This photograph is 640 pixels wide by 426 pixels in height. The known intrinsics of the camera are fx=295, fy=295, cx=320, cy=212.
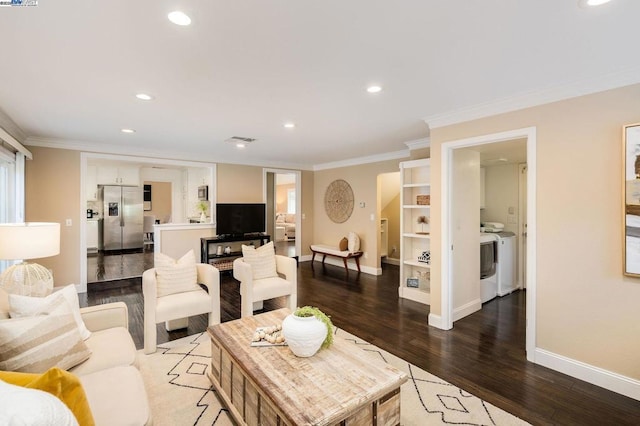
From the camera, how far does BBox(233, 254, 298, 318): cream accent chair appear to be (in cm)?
339

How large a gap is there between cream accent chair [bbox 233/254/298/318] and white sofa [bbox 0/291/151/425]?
50.4 inches

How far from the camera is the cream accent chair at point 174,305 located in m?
2.75

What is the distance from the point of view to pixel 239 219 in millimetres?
6293

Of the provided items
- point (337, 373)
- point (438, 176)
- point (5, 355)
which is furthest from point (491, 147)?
point (5, 355)

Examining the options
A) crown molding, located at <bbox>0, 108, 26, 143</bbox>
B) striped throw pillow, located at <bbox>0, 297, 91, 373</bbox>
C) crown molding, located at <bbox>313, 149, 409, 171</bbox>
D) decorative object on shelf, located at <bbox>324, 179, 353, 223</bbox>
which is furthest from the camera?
decorative object on shelf, located at <bbox>324, 179, 353, 223</bbox>

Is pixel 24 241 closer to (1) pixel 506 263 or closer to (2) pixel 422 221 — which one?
(2) pixel 422 221

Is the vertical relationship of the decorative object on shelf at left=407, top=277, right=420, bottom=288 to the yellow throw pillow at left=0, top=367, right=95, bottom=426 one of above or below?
below

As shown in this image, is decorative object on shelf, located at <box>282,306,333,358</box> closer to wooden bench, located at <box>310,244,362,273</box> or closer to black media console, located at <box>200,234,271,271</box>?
wooden bench, located at <box>310,244,362,273</box>

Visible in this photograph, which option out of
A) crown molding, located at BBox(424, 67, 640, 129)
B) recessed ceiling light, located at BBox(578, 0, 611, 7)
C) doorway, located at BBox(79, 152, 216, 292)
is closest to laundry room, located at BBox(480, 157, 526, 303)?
crown molding, located at BBox(424, 67, 640, 129)

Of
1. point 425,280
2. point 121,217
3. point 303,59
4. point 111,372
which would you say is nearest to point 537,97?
point 303,59

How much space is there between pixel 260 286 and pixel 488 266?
3252 millimetres

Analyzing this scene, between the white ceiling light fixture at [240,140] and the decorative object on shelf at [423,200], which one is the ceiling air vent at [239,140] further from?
the decorative object on shelf at [423,200]

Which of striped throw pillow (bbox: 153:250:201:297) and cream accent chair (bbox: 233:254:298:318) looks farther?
cream accent chair (bbox: 233:254:298:318)

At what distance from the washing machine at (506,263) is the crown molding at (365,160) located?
2098 millimetres
